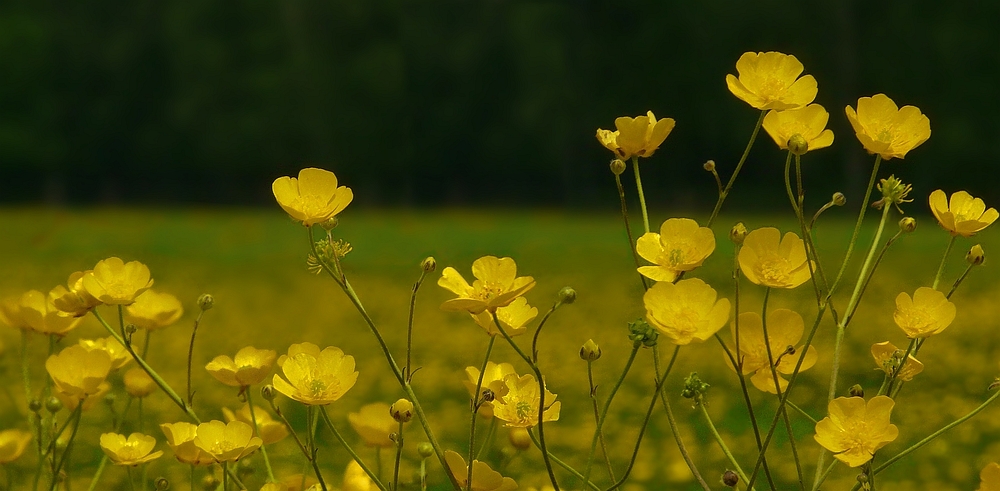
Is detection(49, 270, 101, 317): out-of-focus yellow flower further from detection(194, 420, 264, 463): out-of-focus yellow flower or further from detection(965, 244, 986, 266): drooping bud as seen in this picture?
detection(965, 244, 986, 266): drooping bud

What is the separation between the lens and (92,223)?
11.4m

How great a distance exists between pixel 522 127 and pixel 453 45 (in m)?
2.00

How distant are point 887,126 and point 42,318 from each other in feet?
2.79

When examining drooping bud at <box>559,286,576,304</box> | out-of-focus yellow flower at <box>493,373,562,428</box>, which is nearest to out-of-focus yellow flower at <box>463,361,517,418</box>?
out-of-focus yellow flower at <box>493,373,562,428</box>

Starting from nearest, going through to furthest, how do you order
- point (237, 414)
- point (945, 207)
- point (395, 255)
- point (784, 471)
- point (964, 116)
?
point (945, 207), point (237, 414), point (784, 471), point (395, 255), point (964, 116)

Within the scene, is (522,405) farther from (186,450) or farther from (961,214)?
(961,214)

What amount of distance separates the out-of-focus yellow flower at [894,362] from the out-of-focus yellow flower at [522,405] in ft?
0.95

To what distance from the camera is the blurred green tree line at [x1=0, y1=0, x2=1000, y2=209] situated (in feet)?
50.3

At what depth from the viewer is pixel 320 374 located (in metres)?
0.91

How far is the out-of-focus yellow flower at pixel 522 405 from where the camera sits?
0.95 meters

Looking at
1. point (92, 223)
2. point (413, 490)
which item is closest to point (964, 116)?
point (92, 223)

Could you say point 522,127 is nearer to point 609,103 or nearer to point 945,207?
point 609,103

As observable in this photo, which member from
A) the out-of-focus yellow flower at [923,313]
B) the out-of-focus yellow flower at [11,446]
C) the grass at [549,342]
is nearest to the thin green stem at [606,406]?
the out-of-focus yellow flower at [923,313]

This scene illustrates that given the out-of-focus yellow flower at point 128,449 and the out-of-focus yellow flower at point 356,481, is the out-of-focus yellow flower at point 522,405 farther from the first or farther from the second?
the out-of-focus yellow flower at point 128,449
